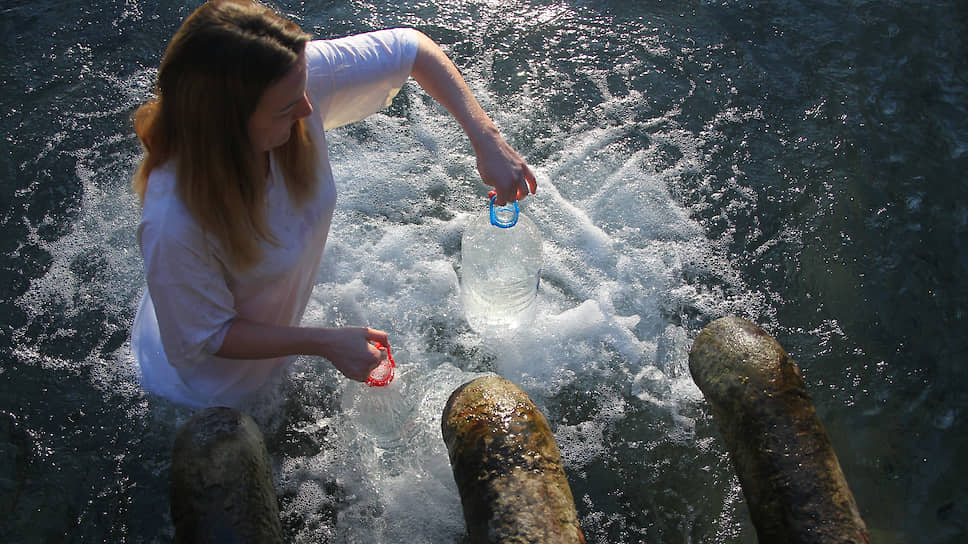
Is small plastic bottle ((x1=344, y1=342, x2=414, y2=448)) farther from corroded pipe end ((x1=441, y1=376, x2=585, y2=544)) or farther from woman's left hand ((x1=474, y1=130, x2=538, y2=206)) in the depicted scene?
woman's left hand ((x1=474, y1=130, x2=538, y2=206))

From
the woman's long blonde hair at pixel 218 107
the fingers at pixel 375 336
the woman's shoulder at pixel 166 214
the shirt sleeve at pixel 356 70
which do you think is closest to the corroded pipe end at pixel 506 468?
the fingers at pixel 375 336

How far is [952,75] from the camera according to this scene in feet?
14.9

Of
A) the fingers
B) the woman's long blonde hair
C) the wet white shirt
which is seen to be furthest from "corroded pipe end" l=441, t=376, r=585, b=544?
the woman's long blonde hair

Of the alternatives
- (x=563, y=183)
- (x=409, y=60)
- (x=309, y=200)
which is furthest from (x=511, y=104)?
(x=309, y=200)

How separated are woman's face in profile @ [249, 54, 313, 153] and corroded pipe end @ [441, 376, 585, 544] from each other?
1.08 metres

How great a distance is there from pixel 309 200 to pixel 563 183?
198cm

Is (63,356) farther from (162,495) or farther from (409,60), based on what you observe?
(409,60)

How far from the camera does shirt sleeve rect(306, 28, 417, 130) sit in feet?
8.27

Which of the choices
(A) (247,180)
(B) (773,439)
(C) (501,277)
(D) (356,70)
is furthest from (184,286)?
(B) (773,439)

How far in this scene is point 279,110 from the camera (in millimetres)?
1986

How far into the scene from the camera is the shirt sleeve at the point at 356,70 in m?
2.52

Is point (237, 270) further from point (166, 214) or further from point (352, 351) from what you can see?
point (352, 351)

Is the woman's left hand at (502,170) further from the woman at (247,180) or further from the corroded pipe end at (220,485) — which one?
the corroded pipe end at (220,485)

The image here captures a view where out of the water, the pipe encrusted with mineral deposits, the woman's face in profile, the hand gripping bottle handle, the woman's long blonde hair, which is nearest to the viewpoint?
the woman's long blonde hair
